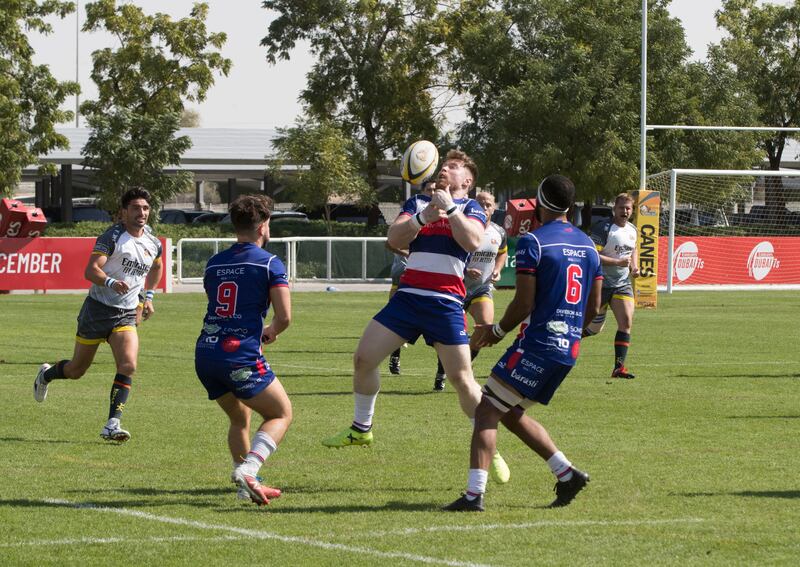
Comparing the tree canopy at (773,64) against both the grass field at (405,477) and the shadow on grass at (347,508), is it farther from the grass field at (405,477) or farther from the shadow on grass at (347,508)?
the shadow on grass at (347,508)

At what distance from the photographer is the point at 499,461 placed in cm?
847

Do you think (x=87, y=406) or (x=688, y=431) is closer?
(x=688, y=431)

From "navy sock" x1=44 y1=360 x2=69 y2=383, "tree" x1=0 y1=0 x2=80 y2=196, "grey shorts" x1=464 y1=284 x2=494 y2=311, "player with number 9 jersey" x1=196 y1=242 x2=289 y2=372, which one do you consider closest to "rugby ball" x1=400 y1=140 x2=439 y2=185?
"player with number 9 jersey" x1=196 y1=242 x2=289 y2=372

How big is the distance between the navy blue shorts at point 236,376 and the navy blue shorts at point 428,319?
1027mm

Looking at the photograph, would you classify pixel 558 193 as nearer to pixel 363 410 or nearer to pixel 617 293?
pixel 363 410

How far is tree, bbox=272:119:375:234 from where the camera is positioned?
5350 centimetres

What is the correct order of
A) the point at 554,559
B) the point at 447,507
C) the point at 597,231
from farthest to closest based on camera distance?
1. the point at 597,231
2. the point at 447,507
3. the point at 554,559

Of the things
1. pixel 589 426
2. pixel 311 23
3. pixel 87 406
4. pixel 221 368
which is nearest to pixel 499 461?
pixel 221 368

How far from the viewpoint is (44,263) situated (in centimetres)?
3281

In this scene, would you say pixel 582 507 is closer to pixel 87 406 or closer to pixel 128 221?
pixel 128 221

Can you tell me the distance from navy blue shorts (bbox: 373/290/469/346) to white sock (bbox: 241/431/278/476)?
1190 millimetres

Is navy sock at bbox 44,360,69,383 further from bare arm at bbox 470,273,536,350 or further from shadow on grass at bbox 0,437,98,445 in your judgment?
bare arm at bbox 470,273,536,350

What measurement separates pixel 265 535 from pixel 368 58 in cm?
5087

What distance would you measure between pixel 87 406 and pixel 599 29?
133 ft
